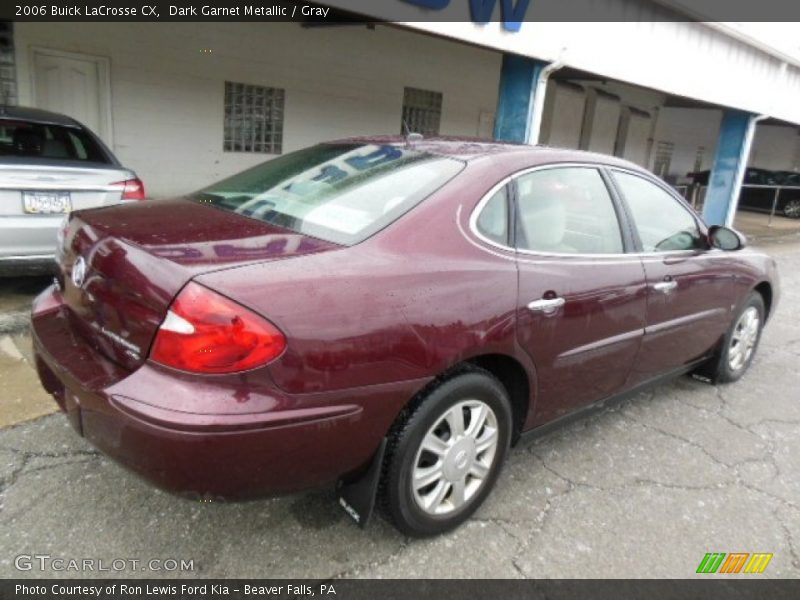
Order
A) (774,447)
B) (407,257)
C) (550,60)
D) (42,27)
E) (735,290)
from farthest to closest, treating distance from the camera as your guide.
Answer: (42,27), (550,60), (735,290), (774,447), (407,257)

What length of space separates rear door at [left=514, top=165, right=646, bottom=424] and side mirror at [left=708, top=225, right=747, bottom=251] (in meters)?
1.01

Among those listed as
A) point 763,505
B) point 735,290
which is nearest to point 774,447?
point 763,505

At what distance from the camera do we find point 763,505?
294 centimetres

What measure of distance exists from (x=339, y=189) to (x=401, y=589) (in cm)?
156

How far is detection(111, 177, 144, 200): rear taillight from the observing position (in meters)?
4.66

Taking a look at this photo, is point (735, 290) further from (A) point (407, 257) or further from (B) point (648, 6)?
(B) point (648, 6)

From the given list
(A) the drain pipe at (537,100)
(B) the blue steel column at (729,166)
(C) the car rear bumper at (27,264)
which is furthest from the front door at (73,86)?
(B) the blue steel column at (729,166)

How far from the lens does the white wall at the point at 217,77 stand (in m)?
8.21

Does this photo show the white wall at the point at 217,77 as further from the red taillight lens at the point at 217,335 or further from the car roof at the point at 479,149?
the red taillight lens at the point at 217,335

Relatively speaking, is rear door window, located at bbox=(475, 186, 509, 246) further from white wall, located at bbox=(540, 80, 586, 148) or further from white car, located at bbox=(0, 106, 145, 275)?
white wall, located at bbox=(540, 80, 586, 148)

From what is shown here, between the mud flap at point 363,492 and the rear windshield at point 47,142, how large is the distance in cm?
377

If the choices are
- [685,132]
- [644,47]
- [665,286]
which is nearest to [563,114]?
[644,47]

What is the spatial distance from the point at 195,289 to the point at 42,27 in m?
7.55

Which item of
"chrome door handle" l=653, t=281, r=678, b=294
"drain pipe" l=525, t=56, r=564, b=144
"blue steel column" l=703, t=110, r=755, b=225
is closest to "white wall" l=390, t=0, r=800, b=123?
"drain pipe" l=525, t=56, r=564, b=144
